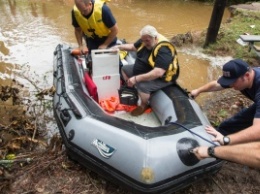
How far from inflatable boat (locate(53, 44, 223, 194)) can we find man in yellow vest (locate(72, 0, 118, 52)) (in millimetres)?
986

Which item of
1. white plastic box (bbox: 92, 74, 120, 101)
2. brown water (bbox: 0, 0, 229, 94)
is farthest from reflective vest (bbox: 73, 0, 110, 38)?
brown water (bbox: 0, 0, 229, 94)

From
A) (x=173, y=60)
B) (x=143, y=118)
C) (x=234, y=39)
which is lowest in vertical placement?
(x=143, y=118)

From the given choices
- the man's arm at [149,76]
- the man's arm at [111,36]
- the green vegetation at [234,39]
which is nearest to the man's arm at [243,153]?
the man's arm at [149,76]

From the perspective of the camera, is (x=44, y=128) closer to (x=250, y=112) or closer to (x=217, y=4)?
(x=250, y=112)

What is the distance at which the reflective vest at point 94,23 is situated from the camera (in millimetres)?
3762

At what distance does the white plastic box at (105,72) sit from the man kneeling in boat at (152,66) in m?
0.19

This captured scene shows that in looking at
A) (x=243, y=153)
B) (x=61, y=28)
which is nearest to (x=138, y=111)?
(x=243, y=153)

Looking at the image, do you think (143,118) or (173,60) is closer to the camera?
(173,60)

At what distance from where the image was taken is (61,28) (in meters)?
7.93

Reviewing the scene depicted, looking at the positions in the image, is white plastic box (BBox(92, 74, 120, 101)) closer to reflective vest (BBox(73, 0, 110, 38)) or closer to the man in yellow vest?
the man in yellow vest

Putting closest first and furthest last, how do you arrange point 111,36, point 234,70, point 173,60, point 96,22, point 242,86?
point 234,70 → point 242,86 → point 173,60 → point 96,22 → point 111,36

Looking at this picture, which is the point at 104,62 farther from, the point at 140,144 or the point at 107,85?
the point at 140,144

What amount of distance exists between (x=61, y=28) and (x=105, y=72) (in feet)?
15.2

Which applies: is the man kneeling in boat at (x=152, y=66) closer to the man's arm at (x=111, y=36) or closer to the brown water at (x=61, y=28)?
the man's arm at (x=111, y=36)
